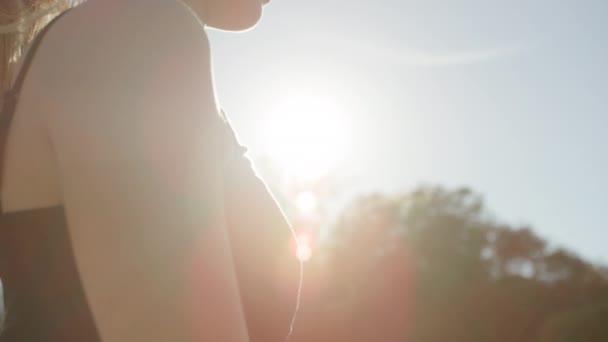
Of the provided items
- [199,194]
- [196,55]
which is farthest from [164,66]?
[199,194]

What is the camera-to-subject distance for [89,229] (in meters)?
0.91

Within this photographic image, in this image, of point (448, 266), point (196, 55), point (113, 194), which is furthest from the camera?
point (448, 266)

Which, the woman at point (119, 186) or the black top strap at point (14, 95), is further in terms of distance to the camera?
the black top strap at point (14, 95)

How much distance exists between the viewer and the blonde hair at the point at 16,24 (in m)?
1.59

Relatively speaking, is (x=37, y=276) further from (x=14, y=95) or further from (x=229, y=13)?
(x=229, y=13)

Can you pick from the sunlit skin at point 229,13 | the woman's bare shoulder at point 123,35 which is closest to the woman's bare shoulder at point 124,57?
the woman's bare shoulder at point 123,35

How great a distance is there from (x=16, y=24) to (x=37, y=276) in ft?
2.68

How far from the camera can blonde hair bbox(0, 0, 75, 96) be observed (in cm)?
159

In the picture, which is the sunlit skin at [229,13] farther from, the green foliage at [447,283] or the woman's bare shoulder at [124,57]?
the green foliage at [447,283]

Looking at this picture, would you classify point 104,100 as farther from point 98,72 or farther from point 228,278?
point 228,278

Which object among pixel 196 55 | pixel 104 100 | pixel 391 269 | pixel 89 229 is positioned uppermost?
pixel 391 269

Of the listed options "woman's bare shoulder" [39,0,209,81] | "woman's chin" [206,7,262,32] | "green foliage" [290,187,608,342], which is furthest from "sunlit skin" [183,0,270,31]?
"green foliage" [290,187,608,342]

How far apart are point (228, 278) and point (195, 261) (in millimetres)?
59

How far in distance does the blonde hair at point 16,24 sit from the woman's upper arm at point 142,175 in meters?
0.71
